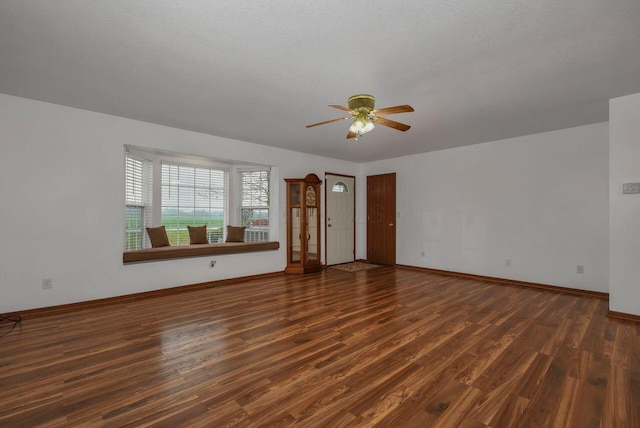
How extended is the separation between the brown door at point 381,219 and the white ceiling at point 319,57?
3.02 m

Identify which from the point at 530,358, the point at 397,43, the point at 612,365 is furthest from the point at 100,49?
the point at 612,365

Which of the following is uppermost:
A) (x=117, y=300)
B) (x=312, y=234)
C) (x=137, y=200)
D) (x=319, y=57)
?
(x=319, y=57)

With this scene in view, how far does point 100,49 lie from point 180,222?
3.88m

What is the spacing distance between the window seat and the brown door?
2655 mm

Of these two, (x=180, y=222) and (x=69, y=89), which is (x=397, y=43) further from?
(x=180, y=222)

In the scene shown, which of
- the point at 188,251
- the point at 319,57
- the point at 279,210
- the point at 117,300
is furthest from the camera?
the point at 279,210

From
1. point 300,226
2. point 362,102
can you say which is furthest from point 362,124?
point 300,226

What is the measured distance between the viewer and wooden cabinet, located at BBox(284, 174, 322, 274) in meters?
6.00

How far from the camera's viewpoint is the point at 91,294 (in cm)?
382

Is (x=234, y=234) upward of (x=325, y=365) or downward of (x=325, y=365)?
upward

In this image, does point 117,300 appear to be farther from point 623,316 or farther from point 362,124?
point 623,316

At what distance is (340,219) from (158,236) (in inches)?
155

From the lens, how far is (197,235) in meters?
5.59

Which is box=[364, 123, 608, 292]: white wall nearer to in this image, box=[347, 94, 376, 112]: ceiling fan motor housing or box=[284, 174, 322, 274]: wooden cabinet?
box=[284, 174, 322, 274]: wooden cabinet
